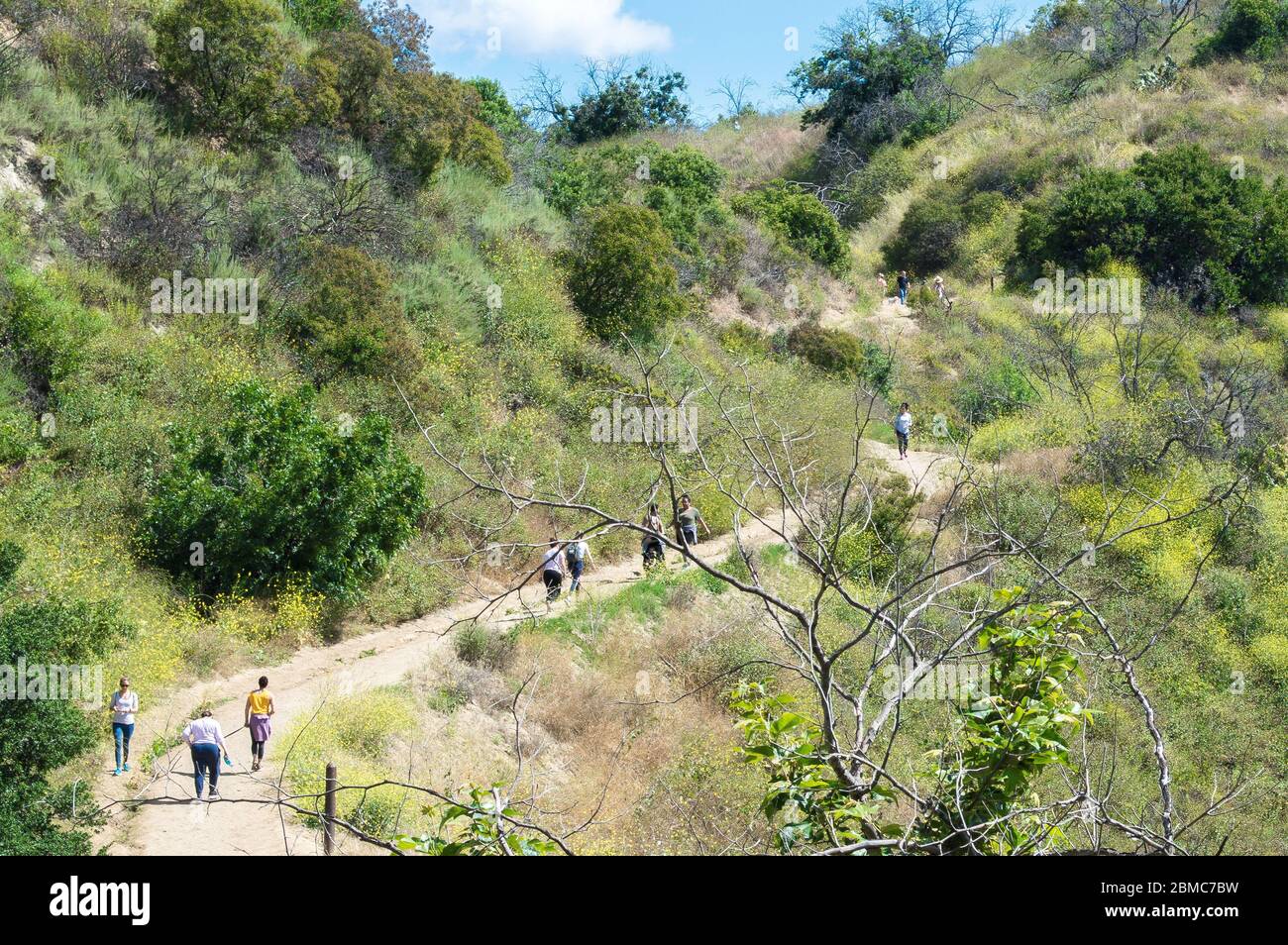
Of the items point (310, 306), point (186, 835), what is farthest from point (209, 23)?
point (186, 835)

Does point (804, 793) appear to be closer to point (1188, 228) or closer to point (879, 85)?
point (1188, 228)

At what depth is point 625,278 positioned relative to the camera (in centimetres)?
2406

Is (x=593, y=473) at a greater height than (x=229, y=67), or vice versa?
(x=229, y=67)

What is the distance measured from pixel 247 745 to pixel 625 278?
1493cm

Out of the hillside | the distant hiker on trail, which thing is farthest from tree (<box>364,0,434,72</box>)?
the distant hiker on trail

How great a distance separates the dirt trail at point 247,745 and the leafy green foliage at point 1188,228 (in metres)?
18.9

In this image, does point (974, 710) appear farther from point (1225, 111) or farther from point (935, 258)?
point (1225, 111)

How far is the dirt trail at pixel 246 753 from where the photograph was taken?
30.9ft

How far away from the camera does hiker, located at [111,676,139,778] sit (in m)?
10.2

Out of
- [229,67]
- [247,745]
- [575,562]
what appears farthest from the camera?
[229,67]

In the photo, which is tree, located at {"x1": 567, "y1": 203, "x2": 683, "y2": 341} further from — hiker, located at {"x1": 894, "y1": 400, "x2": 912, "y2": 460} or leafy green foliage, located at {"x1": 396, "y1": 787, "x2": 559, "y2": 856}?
leafy green foliage, located at {"x1": 396, "y1": 787, "x2": 559, "y2": 856}

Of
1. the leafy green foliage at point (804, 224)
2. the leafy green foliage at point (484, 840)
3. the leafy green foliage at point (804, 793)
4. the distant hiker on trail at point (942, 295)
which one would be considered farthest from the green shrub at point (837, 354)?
the leafy green foliage at point (484, 840)

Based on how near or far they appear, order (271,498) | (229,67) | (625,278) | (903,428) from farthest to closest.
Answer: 1. (625,278)
2. (903,428)
3. (229,67)
4. (271,498)

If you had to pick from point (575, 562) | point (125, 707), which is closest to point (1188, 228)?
point (575, 562)
